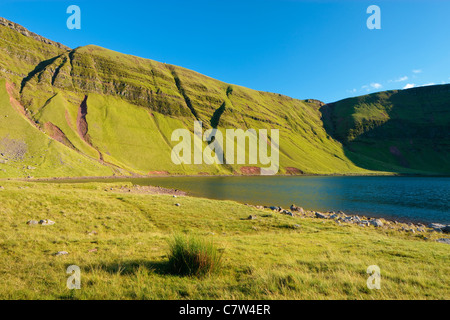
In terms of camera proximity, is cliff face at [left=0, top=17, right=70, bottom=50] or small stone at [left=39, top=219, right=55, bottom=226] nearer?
small stone at [left=39, top=219, right=55, bottom=226]

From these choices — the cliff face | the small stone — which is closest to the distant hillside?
the cliff face

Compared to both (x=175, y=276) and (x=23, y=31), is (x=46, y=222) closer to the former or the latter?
(x=175, y=276)

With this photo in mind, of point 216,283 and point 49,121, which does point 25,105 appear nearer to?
point 49,121

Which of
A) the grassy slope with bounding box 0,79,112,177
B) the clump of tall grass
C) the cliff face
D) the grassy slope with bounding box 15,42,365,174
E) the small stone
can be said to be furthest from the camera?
the cliff face

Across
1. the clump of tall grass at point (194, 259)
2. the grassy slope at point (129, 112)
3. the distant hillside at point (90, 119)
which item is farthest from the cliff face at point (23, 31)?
the clump of tall grass at point (194, 259)

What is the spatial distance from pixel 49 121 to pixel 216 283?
5697 inches

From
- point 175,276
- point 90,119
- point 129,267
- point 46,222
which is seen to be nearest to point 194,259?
point 175,276

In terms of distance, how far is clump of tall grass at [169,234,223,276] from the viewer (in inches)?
313

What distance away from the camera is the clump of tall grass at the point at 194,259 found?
7.96m

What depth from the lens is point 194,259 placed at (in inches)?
319

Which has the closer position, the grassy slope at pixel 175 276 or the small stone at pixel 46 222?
the grassy slope at pixel 175 276

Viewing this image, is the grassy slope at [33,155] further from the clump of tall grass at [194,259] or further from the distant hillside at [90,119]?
the clump of tall grass at [194,259]

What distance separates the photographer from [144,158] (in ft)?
415

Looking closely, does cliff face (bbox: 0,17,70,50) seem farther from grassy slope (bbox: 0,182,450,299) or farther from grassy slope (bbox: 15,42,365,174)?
grassy slope (bbox: 0,182,450,299)
